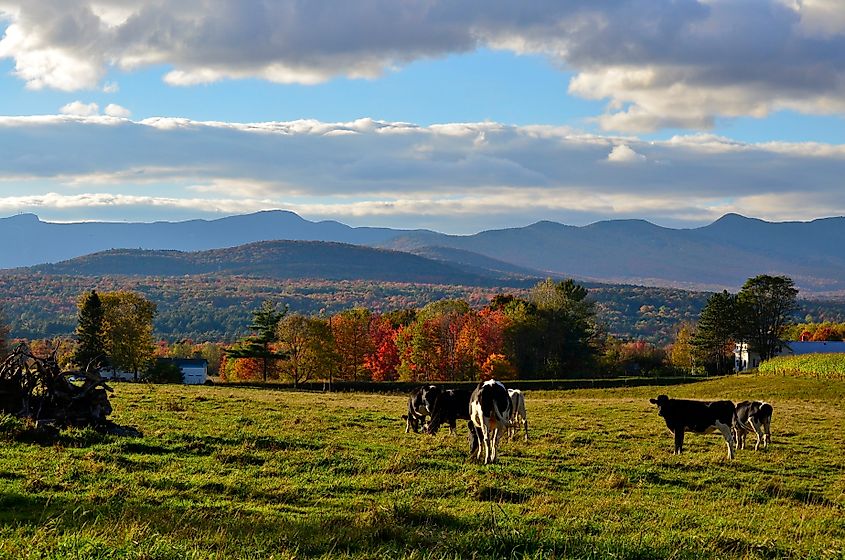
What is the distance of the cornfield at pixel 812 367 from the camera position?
225 ft

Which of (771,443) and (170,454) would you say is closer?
(170,454)

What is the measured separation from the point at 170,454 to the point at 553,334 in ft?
285

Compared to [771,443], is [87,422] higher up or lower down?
higher up

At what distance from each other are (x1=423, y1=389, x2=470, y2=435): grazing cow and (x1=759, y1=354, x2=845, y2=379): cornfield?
2112 inches

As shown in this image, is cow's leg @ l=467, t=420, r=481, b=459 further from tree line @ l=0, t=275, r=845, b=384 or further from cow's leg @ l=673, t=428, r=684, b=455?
tree line @ l=0, t=275, r=845, b=384

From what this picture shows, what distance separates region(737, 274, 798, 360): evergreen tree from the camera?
354 feet

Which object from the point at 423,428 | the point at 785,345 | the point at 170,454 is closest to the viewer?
the point at 170,454

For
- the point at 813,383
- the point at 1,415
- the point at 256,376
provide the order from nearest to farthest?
1. the point at 1,415
2. the point at 813,383
3. the point at 256,376

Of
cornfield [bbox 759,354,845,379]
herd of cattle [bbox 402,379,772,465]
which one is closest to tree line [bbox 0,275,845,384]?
cornfield [bbox 759,354,845,379]

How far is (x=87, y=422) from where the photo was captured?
696 inches

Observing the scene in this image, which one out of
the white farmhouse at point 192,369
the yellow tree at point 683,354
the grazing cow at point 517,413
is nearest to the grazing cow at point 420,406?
the grazing cow at point 517,413

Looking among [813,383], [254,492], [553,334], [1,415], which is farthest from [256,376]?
[254,492]

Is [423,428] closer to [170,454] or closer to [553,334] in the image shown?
[170,454]

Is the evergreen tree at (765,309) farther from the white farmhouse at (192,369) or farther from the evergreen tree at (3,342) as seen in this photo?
the evergreen tree at (3,342)
